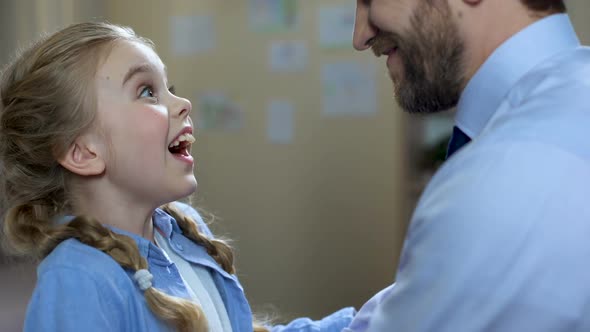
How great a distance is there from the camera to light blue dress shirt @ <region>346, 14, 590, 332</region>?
2.65ft

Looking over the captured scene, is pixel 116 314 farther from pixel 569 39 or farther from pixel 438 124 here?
pixel 438 124

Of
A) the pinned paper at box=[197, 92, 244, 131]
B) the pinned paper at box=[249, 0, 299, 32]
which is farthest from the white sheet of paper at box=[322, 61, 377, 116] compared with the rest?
the pinned paper at box=[197, 92, 244, 131]

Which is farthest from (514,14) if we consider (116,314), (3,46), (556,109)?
(3,46)

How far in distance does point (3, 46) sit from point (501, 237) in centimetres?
343

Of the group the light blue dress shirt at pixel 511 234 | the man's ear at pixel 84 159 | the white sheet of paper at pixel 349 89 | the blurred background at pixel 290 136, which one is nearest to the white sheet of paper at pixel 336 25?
the blurred background at pixel 290 136

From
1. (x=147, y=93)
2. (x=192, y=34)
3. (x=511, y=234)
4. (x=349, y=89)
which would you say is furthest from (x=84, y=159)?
(x=192, y=34)

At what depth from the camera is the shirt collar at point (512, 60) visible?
1.00 meters

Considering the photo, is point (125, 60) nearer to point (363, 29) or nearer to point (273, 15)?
point (363, 29)

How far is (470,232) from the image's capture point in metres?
0.82

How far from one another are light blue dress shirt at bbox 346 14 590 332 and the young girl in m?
0.44

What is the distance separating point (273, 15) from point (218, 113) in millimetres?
648

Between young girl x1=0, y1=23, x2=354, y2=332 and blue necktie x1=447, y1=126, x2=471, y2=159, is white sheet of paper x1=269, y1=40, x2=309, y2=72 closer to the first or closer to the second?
young girl x1=0, y1=23, x2=354, y2=332

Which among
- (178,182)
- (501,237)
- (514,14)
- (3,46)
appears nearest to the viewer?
(501,237)

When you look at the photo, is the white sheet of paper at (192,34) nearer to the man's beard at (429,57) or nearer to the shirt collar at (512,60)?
the man's beard at (429,57)
